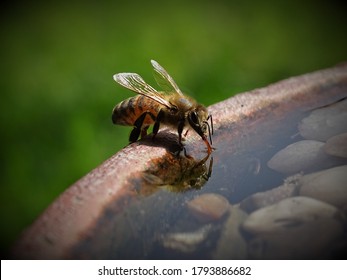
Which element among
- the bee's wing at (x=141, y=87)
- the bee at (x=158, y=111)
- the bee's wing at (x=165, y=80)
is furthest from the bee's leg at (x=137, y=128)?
the bee's wing at (x=165, y=80)

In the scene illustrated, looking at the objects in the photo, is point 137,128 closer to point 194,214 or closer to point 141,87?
point 141,87

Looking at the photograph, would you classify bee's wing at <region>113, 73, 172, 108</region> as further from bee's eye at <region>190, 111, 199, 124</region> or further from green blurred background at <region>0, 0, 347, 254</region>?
green blurred background at <region>0, 0, 347, 254</region>

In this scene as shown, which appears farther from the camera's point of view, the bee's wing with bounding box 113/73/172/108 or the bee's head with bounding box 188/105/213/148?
the bee's wing with bounding box 113/73/172/108

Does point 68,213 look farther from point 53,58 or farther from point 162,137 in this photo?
point 53,58

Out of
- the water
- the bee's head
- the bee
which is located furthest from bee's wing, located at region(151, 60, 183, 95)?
the water

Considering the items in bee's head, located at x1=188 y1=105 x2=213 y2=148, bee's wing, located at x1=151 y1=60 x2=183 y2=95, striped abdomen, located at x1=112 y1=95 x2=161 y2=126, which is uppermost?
bee's wing, located at x1=151 y1=60 x2=183 y2=95

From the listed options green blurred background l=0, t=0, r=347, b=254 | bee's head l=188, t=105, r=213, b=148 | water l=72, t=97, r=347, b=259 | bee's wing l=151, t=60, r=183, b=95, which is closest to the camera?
water l=72, t=97, r=347, b=259

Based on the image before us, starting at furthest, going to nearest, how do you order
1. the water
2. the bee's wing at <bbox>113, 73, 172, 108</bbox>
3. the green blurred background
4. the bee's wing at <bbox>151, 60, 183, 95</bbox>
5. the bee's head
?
the green blurred background → the bee's wing at <bbox>151, 60, 183, 95</bbox> → the bee's wing at <bbox>113, 73, 172, 108</bbox> → the bee's head → the water
